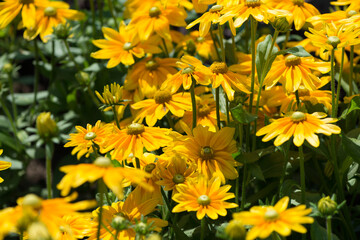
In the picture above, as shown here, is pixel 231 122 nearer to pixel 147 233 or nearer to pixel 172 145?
pixel 172 145

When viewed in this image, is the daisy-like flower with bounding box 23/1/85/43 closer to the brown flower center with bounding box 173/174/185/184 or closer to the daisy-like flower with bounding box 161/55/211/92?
the daisy-like flower with bounding box 161/55/211/92

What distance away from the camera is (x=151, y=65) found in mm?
1415

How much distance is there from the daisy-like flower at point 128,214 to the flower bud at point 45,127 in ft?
0.54

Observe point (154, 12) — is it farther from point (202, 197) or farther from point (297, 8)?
point (202, 197)

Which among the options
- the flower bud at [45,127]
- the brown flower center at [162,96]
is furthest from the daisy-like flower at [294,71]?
the flower bud at [45,127]

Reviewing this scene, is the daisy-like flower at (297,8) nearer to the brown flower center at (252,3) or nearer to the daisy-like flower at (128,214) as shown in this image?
the brown flower center at (252,3)

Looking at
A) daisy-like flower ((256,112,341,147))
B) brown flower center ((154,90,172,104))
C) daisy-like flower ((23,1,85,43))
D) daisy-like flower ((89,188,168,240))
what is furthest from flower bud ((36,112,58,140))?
daisy-like flower ((23,1,85,43))

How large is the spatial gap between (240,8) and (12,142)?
881 millimetres

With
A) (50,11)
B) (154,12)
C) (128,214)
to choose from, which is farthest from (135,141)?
(50,11)

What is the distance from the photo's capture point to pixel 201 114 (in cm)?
125

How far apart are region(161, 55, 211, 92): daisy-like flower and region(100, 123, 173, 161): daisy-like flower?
4.3 inches

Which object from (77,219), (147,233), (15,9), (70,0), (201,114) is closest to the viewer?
(147,233)

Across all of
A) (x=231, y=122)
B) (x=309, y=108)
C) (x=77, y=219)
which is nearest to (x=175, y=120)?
(x=231, y=122)

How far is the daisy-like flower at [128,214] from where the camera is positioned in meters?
Result: 0.94
